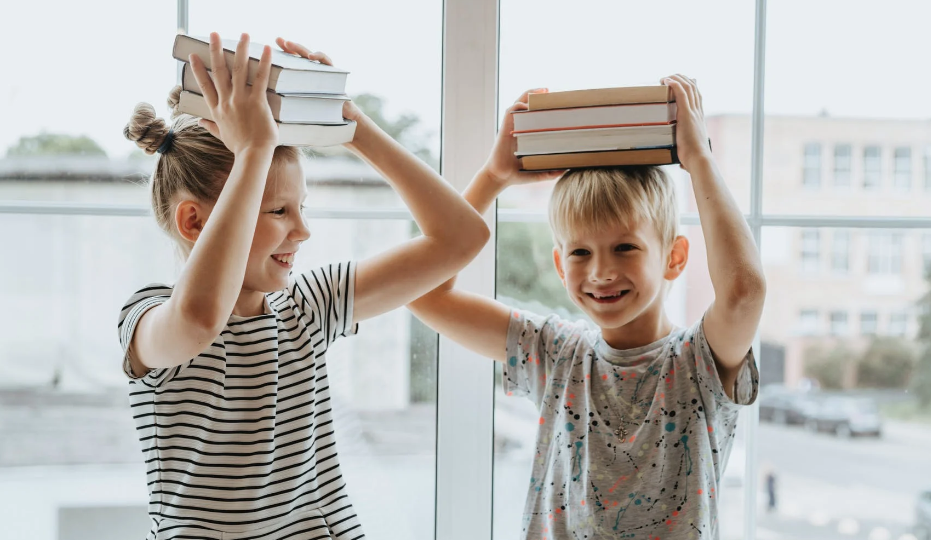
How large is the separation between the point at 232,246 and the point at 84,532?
2.76ft

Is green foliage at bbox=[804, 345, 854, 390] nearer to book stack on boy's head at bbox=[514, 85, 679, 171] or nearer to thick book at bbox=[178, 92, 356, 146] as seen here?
book stack on boy's head at bbox=[514, 85, 679, 171]

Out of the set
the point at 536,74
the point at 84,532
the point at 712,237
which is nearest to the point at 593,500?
the point at 712,237

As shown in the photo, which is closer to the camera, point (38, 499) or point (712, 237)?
point (712, 237)

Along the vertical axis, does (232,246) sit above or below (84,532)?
above

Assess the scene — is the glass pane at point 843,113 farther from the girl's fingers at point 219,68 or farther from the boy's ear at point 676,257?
→ the girl's fingers at point 219,68

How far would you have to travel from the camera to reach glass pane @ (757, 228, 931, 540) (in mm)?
1538

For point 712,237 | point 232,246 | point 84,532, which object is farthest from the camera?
point 84,532

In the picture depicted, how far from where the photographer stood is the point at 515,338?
4.50 ft

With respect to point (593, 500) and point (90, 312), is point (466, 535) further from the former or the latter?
point (90, 312)

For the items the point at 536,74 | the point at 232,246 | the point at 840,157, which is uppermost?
the point at 536,74

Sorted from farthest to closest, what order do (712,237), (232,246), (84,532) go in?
(84,532) → (712,237) → (232,246)

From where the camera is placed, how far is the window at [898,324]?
1550 mm

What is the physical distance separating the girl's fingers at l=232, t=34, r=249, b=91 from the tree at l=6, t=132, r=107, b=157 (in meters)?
0.58

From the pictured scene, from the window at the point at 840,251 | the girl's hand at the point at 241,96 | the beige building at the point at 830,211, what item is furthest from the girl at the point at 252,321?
the window at the point at 840,251
